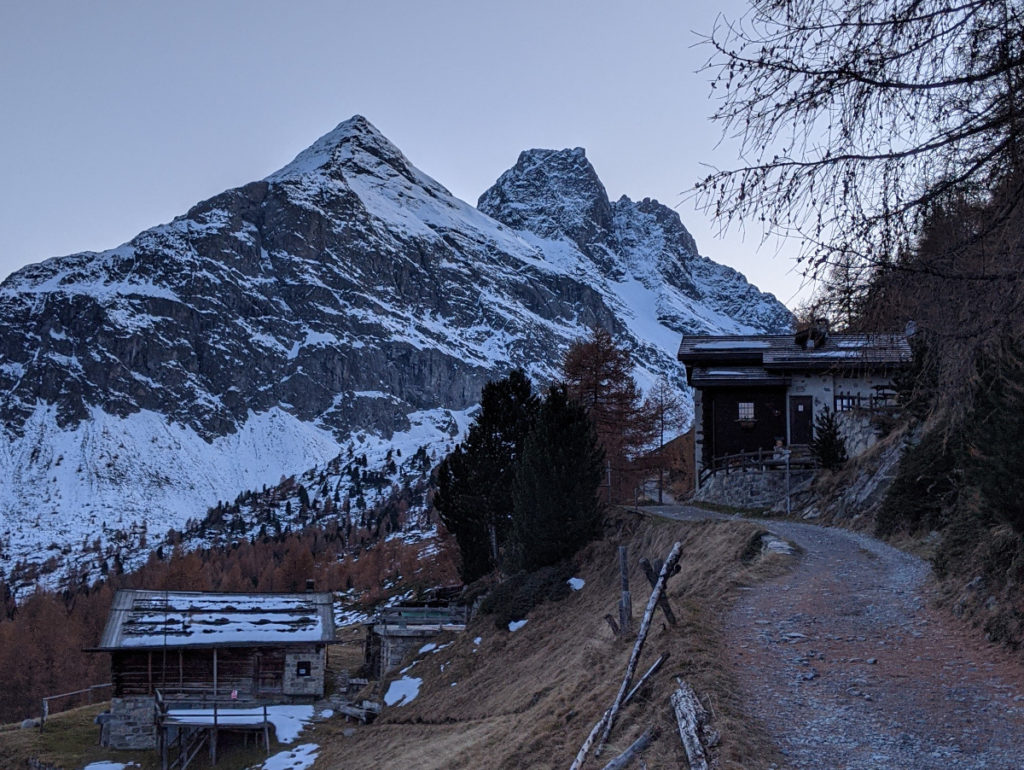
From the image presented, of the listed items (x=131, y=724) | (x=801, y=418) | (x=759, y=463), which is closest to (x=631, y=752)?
(x=759, y=463)

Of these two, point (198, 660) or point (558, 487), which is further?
point (198, 660)

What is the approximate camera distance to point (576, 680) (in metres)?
14.0

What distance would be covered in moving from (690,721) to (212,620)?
118 feet

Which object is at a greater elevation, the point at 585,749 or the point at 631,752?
the point at 631,752

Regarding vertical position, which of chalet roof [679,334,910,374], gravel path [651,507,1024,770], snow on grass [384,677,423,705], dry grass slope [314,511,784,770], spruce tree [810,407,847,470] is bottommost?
snow on grass [384,677,423,705]

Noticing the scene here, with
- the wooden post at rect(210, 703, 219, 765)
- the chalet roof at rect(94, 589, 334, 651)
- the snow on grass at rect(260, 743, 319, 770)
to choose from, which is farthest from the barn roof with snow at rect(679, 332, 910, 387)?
the wooden post at rect(210, 703, 219, 765)

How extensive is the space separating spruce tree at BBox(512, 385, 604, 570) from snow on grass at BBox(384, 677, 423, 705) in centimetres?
607

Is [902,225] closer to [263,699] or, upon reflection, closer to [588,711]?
[588,711]

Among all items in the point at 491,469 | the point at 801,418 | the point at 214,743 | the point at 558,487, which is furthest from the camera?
the point at 801,418

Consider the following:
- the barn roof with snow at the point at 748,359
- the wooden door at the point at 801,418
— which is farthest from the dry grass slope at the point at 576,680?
the wooden door at the point at 801,418

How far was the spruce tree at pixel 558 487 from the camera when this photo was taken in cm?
2903

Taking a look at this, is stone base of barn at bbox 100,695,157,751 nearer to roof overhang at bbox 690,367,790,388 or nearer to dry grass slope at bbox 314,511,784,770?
dry grass slope at bbox 314,511,784,770

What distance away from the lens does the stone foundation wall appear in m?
35.1

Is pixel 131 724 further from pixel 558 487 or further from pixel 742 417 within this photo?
pixel 742 417
